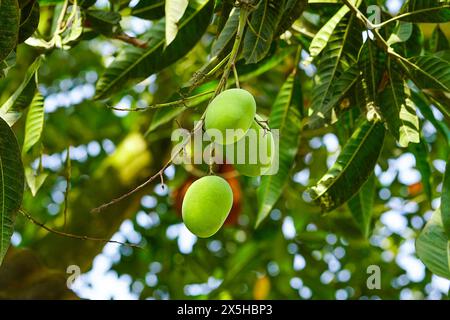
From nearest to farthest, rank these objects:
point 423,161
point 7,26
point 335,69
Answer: point 7,26
point 335,69
point 423,161

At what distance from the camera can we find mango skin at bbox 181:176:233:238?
0.78m

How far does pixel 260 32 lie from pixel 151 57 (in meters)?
0.37

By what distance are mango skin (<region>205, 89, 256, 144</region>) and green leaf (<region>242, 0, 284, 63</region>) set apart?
21 centimetres

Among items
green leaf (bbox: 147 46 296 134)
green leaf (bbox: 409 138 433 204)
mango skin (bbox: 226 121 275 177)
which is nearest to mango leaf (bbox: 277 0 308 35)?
mango skin (bbox: 226 121 275 177)

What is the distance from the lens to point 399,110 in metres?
1.08

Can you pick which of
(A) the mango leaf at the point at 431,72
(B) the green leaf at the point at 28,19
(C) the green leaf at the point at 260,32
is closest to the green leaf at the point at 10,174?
(B) the green leaf at the point at 28,19

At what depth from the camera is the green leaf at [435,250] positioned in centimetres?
107

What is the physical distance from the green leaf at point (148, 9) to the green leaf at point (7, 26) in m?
0.43

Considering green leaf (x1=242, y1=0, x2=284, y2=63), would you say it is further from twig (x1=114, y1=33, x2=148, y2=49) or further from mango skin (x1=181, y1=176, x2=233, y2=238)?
twig (x1=114, y1=33, x2=148, y2=49)

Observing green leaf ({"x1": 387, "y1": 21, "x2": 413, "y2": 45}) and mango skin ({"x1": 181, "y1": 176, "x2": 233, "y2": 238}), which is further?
green leaf ({"x1": 387, "y1": 21, "x2": 413, "y2": 45})

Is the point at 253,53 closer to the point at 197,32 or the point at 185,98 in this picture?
the point at 185,98

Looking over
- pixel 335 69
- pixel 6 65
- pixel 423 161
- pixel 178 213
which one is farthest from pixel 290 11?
pixel 178 213

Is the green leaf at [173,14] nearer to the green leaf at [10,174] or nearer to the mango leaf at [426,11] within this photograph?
the green leaf at [10,174]

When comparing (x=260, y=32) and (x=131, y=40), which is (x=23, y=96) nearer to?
(x=131, y=40)
